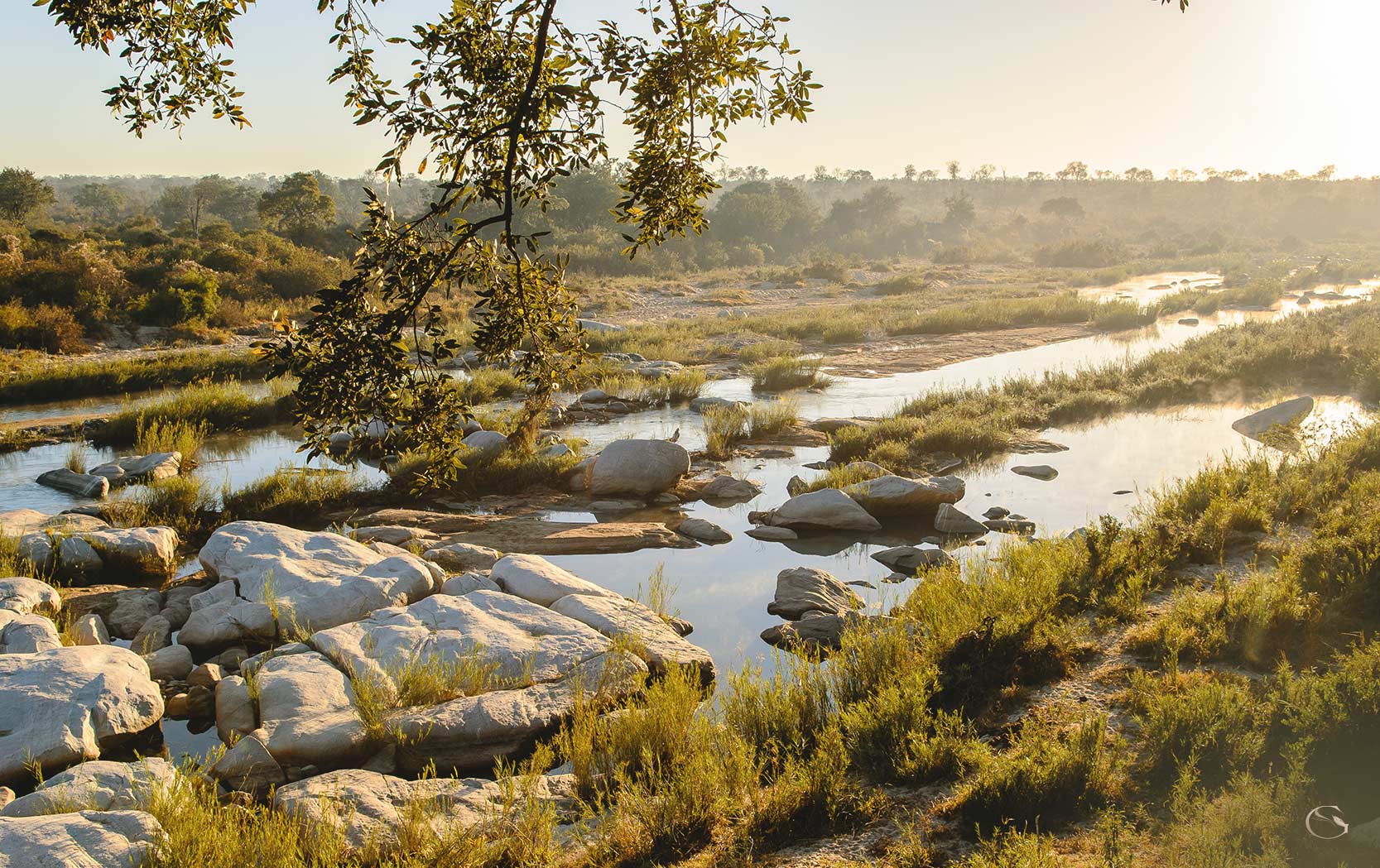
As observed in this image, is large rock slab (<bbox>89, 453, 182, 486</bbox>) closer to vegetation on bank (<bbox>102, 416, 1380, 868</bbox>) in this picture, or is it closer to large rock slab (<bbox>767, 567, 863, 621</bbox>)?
large rock slab (<bbox>767, 567, 863, 621</bbox>)

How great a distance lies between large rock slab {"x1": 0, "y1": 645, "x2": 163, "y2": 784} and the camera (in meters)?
4.87

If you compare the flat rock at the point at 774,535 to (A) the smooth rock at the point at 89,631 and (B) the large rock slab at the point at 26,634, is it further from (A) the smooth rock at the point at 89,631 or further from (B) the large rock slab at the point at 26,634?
(B) the large rock slab at the point at 26,634

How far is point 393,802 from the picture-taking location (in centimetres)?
445

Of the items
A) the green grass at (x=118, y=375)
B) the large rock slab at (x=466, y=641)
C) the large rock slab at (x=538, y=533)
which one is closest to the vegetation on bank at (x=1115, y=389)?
the large rock slab at (x=538, y=533)

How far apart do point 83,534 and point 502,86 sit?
6.79 m

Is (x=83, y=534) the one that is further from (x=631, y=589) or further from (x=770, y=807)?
(x=770, y=807)

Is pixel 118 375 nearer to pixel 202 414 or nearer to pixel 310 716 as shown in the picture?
pixel 202 414

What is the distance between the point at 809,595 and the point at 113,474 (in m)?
9.07

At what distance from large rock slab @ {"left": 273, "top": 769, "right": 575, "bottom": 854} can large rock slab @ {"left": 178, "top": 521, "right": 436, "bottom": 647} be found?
2.13 meters

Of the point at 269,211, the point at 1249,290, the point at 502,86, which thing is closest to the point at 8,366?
the point at 502,86

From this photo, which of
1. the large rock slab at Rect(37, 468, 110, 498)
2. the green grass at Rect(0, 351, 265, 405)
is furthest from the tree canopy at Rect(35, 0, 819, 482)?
the green grass at Rect(0, 351, 265, 405)

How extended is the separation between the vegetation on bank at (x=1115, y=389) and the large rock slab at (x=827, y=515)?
225cm

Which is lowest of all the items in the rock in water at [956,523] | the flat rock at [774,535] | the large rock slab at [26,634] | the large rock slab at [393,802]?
the flat rock at [774,535]

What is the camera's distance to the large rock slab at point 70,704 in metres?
4.87
